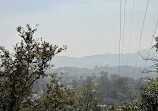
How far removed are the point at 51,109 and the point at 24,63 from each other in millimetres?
1749

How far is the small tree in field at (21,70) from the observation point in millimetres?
3871

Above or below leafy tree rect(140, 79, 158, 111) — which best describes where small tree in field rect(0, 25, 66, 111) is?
above

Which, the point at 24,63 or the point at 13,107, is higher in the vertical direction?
the point at 24,63

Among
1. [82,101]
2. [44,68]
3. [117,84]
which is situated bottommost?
[117,84]

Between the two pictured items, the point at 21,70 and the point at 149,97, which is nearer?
the point at 21,70

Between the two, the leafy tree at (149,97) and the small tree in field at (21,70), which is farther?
the leafy tree at (149,97)

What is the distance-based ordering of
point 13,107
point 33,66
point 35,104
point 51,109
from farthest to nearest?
point 51,109 < point 35,104 < point 33,66 < point 13,107

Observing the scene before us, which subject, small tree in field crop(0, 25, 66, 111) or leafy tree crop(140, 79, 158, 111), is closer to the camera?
small tree in field crop(0, 25, 66, 111)

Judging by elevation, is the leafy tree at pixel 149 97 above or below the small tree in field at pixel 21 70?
below

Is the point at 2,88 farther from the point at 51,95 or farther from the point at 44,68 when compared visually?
the point at 51,95

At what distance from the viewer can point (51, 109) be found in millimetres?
4973

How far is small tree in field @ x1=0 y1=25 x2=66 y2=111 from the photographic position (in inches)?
152

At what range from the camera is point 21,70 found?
3.94 meters

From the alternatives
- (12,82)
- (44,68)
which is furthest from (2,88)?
(44,68)
